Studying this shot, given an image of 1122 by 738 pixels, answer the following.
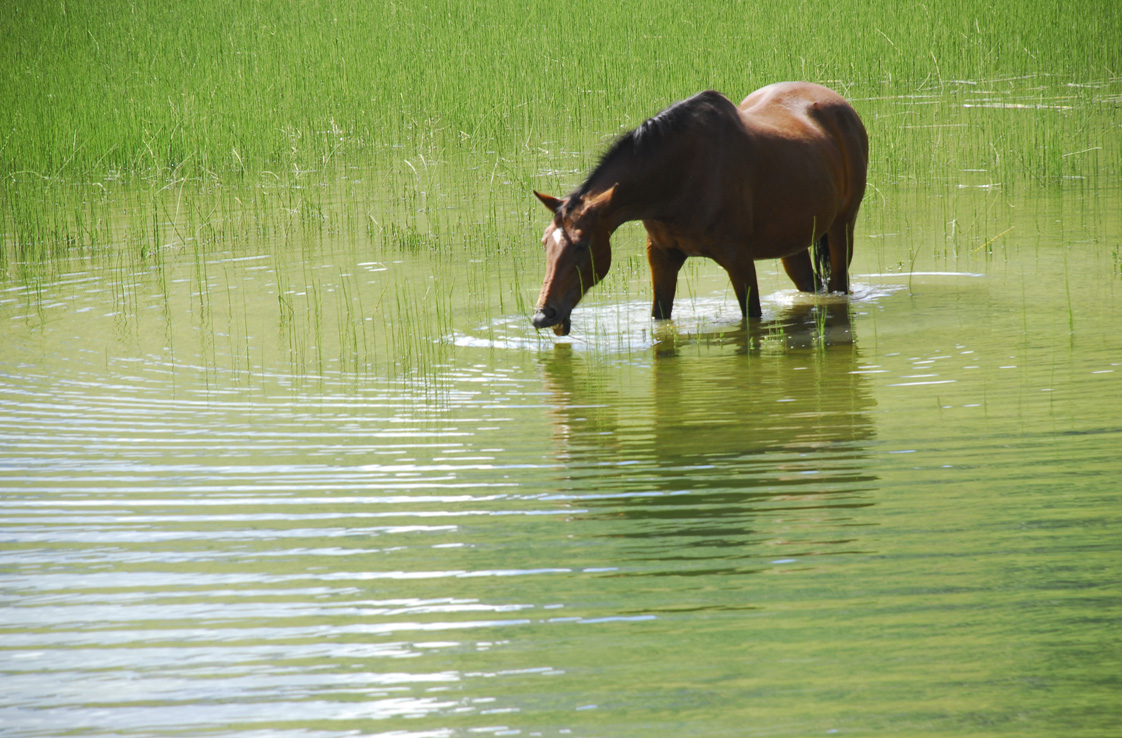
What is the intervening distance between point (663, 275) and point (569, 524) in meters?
3.69

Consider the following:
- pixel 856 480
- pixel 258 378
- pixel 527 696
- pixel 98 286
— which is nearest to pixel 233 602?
pixel 527 696

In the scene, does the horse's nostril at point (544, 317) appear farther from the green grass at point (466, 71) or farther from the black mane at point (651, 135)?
the green grass at point (466, 71)

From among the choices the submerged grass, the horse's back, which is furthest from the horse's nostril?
the horse's back

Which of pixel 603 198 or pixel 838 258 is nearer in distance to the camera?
pixel 603 198

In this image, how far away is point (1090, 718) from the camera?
2.31 meters

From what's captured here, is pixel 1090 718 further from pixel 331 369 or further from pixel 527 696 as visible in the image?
pixel 331 369

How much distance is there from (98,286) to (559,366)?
3.88m

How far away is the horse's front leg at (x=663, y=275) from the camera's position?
7.06 meters

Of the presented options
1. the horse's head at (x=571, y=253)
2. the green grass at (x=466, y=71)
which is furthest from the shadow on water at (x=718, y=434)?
the green grass at (x=466, y=71)

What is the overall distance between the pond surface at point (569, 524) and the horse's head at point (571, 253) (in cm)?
29

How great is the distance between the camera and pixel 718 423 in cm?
480

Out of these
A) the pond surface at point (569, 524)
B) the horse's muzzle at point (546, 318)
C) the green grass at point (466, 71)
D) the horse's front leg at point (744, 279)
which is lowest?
the pond surface at point (569, 524)

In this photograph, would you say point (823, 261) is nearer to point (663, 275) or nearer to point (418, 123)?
point (663, 275)

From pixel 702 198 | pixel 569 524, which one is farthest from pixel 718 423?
pixel 702 198
